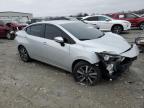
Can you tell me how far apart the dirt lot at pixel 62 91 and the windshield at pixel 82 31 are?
4.05 feet

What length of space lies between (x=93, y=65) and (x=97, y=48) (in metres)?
0.44

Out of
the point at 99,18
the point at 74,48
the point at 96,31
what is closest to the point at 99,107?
the point at 74,48

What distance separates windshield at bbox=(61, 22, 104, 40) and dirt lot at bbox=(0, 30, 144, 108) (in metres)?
1.23

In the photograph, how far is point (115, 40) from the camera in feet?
21.6

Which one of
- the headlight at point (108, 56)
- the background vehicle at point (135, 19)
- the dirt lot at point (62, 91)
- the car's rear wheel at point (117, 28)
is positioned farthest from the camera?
the background vehicle at point (135, 19)

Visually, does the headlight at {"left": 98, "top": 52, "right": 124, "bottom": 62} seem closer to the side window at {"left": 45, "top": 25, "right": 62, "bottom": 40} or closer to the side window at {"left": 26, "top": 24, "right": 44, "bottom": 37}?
the side window at {"left": 45, "top": 25, "right": 62, "bottom": 40}

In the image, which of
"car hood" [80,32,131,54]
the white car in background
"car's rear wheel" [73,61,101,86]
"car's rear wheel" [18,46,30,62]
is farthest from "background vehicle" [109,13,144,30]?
"car's rear wheel" [73,61,101,86]

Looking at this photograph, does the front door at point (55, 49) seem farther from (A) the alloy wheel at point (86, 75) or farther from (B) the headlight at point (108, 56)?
(B) the headlight at point (108, 56)

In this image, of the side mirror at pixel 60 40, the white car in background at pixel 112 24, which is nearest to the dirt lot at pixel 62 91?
the side mirror at pixel 60 40

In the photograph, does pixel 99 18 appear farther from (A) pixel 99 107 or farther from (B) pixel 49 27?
(A) pixel 99 107

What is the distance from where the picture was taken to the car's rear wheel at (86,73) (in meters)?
5.86

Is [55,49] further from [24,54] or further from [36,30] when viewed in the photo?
[24,54]

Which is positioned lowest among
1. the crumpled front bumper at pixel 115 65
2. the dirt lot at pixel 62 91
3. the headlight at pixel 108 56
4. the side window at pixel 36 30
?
the dirt lot at pixel 62 91

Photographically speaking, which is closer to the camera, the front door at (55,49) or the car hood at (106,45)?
the car hood at (106,45)
